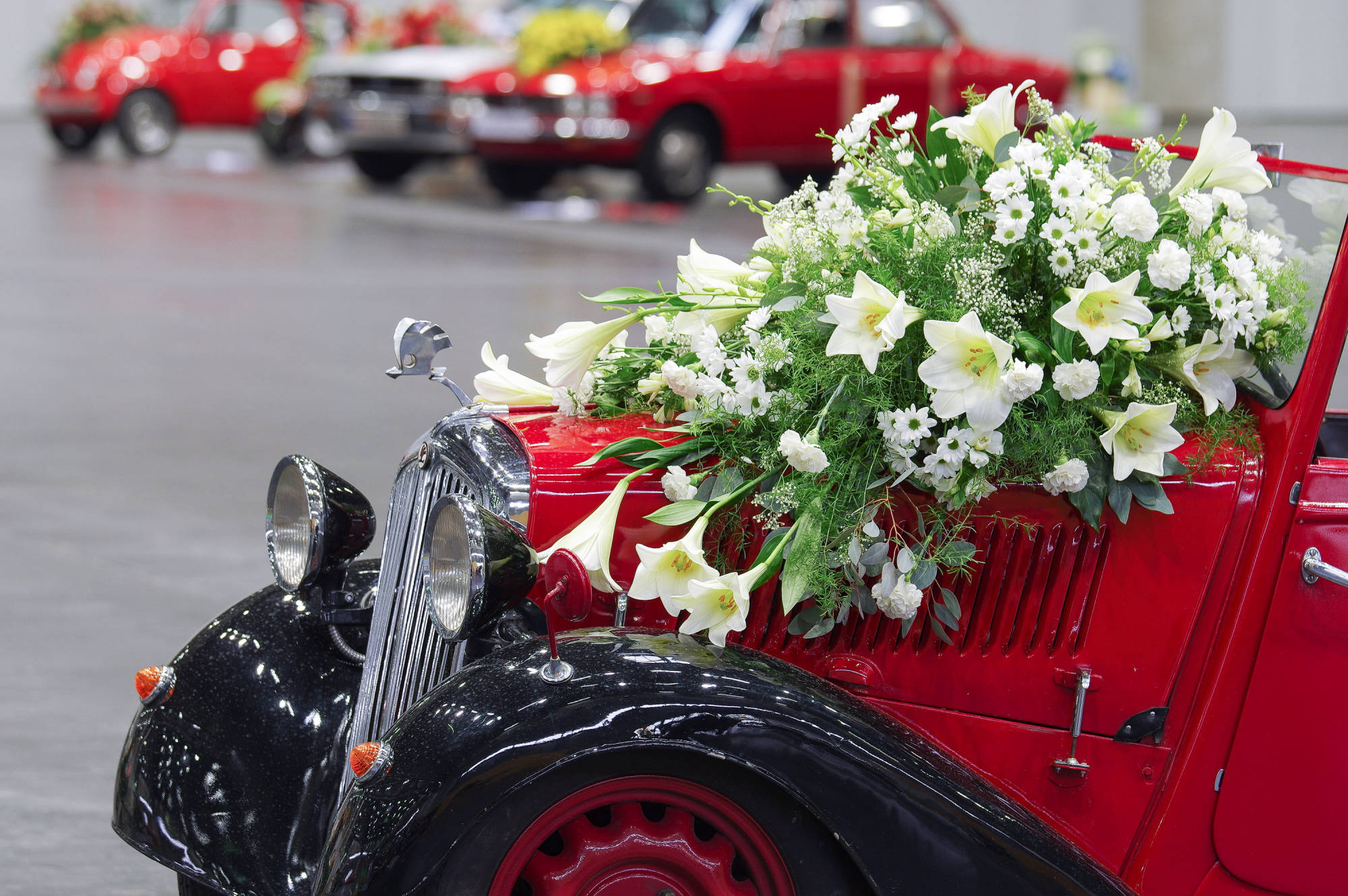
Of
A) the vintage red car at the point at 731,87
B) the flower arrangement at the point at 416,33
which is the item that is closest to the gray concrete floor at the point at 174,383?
the vintage red car at the point at 731,87

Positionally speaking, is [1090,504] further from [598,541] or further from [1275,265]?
[598,541]

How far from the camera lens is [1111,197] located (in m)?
2.39

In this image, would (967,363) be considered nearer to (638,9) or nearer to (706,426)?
(706,426)

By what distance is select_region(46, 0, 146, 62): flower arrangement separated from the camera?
19250 millimetres

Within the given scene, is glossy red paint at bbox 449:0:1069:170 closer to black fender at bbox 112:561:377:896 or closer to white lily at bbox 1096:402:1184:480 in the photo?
black fender at bbox 112:561:377:896

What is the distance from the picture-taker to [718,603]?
2.29m

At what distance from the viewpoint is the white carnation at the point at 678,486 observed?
7.89 feet

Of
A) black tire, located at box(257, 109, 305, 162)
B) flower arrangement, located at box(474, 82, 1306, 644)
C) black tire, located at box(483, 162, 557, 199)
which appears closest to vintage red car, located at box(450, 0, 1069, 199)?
black tire, located at box(483, 162, 557, 199)

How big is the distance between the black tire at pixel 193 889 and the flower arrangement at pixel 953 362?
1.03m

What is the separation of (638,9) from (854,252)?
12158 mm

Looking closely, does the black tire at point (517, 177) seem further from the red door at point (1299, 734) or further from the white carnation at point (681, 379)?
the red door at point (1299, 734)

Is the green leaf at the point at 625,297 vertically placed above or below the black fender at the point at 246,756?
above

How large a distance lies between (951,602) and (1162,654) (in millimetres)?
337

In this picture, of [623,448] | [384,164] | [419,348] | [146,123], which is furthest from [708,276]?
[146,123]
